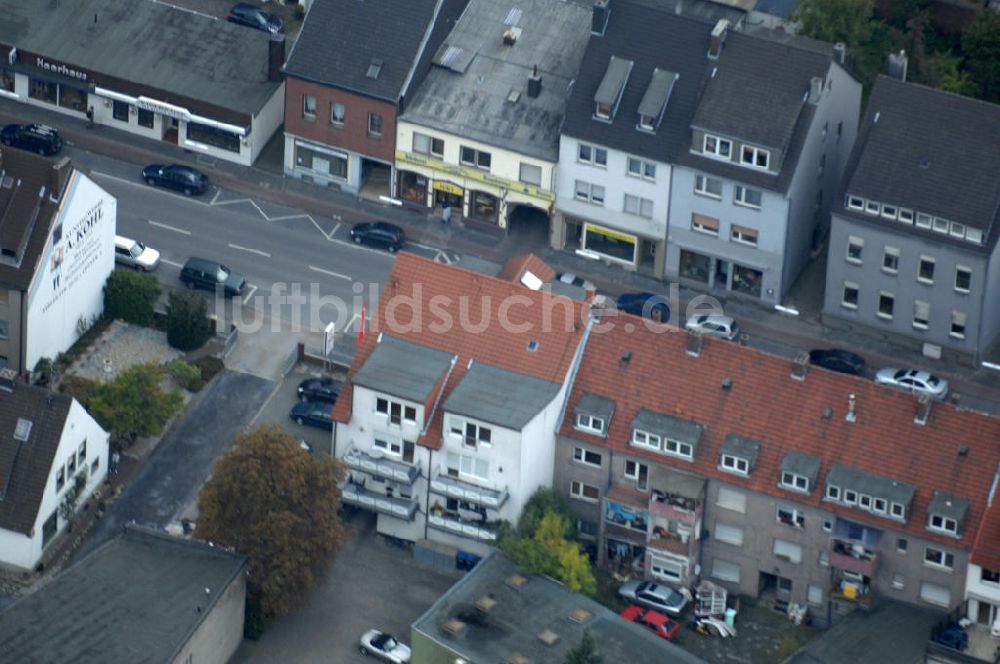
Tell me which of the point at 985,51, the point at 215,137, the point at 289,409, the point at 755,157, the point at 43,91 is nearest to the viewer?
the point at 289,409

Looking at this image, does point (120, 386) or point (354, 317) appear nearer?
point (120, 386)

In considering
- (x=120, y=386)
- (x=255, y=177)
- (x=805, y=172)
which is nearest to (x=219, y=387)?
(x=120, y=386)

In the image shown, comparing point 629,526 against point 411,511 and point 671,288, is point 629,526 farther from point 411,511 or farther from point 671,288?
point 671,288

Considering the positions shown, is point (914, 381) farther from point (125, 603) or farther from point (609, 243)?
point (125, 603)

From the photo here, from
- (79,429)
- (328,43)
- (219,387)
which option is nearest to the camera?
(79,429)

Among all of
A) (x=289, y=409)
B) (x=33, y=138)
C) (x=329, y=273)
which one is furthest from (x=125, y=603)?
(x=33, y=138)

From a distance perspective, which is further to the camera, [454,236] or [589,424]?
[454,236]
